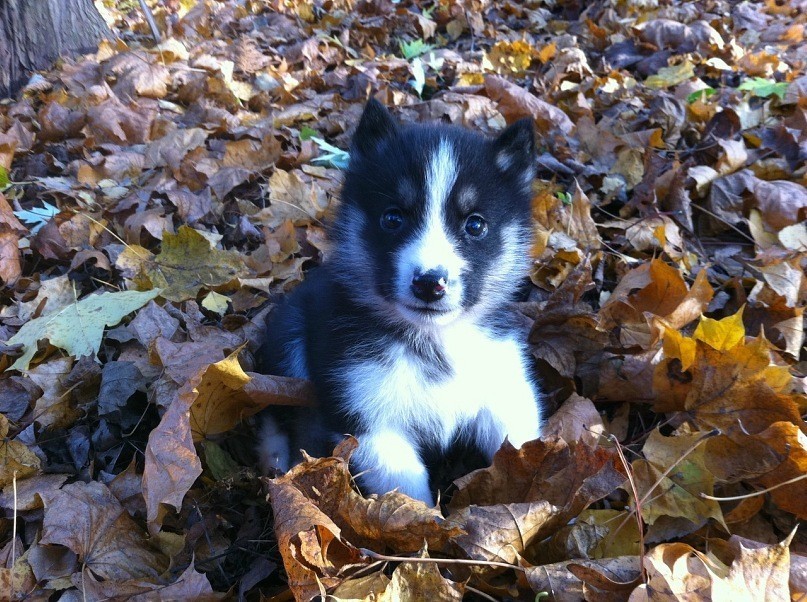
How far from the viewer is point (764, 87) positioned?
4.78 m

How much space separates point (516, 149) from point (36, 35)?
488 cm

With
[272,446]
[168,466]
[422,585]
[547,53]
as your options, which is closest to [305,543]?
[422,585]

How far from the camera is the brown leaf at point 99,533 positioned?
2223 mm

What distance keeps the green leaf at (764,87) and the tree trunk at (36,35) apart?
5754mm

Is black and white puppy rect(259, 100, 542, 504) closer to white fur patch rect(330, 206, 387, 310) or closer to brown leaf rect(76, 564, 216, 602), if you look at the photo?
white fur patch rect(330, 206, 387, 310)

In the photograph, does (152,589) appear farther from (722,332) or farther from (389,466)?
(722,332)

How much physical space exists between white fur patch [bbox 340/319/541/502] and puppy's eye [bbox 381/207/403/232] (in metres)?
0.47

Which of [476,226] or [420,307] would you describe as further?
[476,226]

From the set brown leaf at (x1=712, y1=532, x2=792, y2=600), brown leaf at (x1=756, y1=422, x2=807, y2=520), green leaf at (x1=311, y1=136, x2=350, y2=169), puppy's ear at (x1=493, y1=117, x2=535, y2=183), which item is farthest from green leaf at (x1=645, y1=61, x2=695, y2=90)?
brown leaf at (x1=712, y1=532, x2=792, y2=600)

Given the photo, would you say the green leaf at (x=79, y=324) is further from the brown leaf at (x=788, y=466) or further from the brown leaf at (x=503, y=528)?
the brown leaf at (x=788, y=466)

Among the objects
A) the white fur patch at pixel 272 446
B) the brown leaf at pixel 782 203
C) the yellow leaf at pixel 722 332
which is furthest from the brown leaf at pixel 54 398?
the brown leaf at pixel 782 203

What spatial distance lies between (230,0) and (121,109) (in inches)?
169

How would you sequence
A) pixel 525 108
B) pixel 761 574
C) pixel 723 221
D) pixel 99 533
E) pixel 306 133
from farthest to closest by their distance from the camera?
pixel 306 133, pixel 525 108, pixel 723 221, pixel 99 533, pixel 761 574

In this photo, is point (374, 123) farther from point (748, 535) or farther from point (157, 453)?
point (748, 535)
